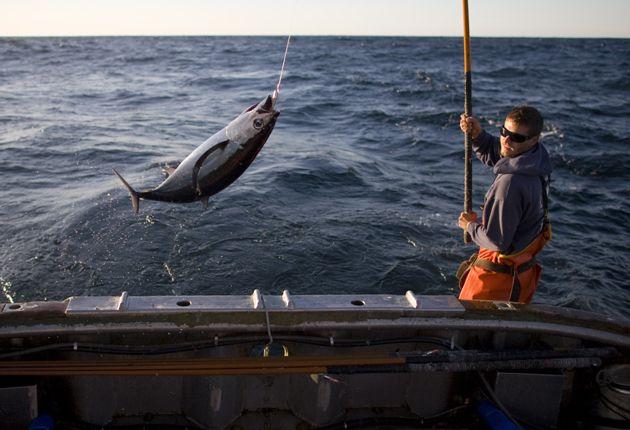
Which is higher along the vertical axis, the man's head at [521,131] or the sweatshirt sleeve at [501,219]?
the man's head at [521,131]

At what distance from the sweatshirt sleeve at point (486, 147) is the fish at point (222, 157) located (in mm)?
2427

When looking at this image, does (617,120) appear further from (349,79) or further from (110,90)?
(110,90)

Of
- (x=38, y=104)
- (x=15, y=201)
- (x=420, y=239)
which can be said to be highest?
(x=38, y=104)

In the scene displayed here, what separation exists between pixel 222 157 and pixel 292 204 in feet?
23.3

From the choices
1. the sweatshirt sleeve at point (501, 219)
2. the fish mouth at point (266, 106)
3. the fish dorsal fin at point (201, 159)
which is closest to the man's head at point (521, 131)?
the sweatshirt sleeve at point (501, 219)

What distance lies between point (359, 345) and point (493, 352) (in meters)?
0.86

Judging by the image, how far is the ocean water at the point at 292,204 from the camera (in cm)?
779

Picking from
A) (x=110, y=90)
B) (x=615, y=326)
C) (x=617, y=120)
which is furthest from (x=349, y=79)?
(x=615, y=326)

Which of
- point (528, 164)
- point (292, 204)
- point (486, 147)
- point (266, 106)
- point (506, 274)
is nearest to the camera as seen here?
point (266, 106)

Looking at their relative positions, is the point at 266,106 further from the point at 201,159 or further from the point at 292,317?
the point at 292,317

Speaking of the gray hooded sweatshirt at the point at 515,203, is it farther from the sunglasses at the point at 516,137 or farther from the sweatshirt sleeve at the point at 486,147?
the sweatshirt sleeve at the point at 486,147

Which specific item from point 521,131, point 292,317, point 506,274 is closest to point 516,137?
point 521,131

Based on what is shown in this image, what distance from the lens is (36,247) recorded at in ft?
27.3

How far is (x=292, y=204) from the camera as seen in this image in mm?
10617
